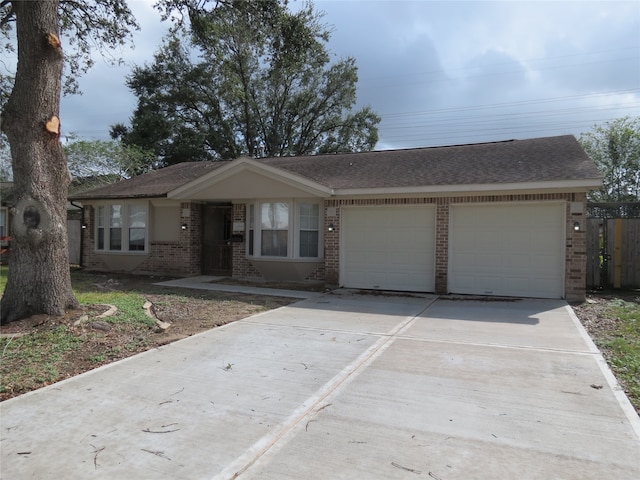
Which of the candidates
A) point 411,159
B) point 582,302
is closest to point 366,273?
point 411,159

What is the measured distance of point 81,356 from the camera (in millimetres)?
5297

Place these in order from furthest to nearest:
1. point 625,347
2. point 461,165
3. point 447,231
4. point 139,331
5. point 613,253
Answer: point 461,165, point 613,253, point 447,231, point 139,331, point 625,347

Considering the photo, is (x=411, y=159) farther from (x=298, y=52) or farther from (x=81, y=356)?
(x=81, y=356)

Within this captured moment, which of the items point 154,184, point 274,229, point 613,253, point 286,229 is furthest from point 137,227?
point 613,253

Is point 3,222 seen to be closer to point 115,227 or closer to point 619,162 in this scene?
point 115,227

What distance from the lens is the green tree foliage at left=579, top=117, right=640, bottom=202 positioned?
23.1 meters

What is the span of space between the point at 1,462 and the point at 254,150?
30958mm

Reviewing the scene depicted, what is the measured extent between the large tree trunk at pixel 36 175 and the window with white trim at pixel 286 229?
635cm

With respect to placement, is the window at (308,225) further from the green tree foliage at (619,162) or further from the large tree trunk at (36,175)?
the green tree foliage at (619,162)

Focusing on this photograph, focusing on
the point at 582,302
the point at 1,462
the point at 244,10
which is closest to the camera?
the point at 1,462

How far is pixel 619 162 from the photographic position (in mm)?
23578

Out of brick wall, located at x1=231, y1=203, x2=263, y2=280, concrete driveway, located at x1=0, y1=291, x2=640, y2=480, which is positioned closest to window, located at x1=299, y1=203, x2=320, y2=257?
brick wall, located at x1=231, y1=203, x2=263, y2=280

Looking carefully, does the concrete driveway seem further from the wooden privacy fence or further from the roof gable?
the wooden privacy fence

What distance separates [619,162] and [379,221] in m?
19.1
